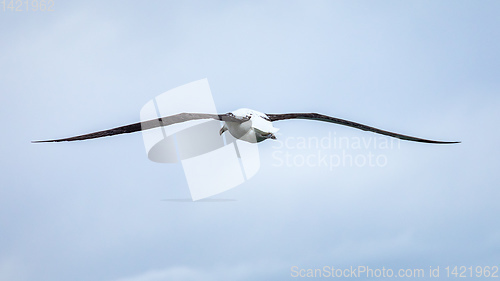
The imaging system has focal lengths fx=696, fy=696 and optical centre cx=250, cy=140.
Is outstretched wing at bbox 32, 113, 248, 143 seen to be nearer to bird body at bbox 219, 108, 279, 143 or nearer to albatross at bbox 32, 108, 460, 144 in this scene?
albatross at bbox 32, 108, 460, 144

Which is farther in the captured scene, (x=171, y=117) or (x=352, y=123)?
(x=352, y=123)

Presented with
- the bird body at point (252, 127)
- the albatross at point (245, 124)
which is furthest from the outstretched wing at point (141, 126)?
the bird body at point (252, 127)

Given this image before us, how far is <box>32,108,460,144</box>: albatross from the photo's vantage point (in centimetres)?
3728

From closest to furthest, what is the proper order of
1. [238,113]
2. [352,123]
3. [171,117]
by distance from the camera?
[171,117], [238,113], [352,123]

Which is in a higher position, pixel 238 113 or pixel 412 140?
pixel 238 113

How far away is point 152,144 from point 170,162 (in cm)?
225

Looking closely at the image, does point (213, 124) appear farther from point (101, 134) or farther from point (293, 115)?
point (101, 134)

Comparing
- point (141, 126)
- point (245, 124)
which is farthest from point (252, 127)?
point (141, 126)

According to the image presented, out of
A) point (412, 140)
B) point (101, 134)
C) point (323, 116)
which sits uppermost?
point (101, 134)

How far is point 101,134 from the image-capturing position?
37.2m

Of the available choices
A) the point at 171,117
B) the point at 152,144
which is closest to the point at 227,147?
the point at 152,144

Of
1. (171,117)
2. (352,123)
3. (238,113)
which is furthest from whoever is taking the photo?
(352,123)

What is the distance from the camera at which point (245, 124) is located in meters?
41.0

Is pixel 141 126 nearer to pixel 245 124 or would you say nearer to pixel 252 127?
pixel 245 124
